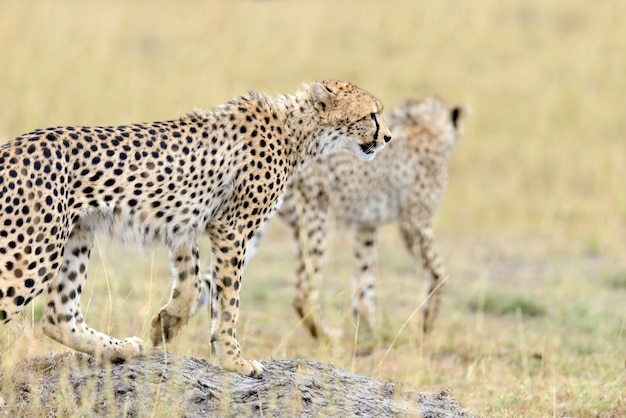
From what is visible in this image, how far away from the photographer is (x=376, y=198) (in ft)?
23.6

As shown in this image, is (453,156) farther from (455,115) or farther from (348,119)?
(348,119)

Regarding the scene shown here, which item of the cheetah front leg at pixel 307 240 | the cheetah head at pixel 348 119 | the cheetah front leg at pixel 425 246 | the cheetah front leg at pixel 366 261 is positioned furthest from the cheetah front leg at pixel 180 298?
the cheetah front leg at pixel 425 246

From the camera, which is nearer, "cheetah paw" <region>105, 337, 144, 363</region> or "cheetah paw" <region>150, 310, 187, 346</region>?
"cheetah paw" <region>105, 337, 144, 363</region>

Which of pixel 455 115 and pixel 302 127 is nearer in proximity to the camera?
pixel 302 127

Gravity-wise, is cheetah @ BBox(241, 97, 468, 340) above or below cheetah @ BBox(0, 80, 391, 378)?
above

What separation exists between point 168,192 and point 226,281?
0.42 metres

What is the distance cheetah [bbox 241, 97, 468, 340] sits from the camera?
6.59 metres

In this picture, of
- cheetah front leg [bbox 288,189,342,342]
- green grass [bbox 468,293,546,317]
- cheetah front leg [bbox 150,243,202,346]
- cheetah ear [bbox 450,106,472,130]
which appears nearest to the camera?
cheetah front leg [bbox 150,243,202,346]

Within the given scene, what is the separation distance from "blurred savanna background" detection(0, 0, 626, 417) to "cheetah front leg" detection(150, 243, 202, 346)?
0.99ft

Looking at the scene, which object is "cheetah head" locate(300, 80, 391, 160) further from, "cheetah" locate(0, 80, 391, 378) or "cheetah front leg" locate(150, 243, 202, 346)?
"cheetah front leg" locate(150, 243, 202, 346)

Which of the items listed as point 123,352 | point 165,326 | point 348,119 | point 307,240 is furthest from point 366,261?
point 123,352

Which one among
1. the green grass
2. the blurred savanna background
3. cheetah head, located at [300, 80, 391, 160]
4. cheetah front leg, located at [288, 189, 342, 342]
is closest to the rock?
the blurred savanna background

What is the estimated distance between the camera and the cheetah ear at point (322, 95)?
15.1ft

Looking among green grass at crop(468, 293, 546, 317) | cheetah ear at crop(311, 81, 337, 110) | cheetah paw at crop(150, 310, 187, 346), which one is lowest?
cheetah paw at crop(150, 310, 187, 346)
